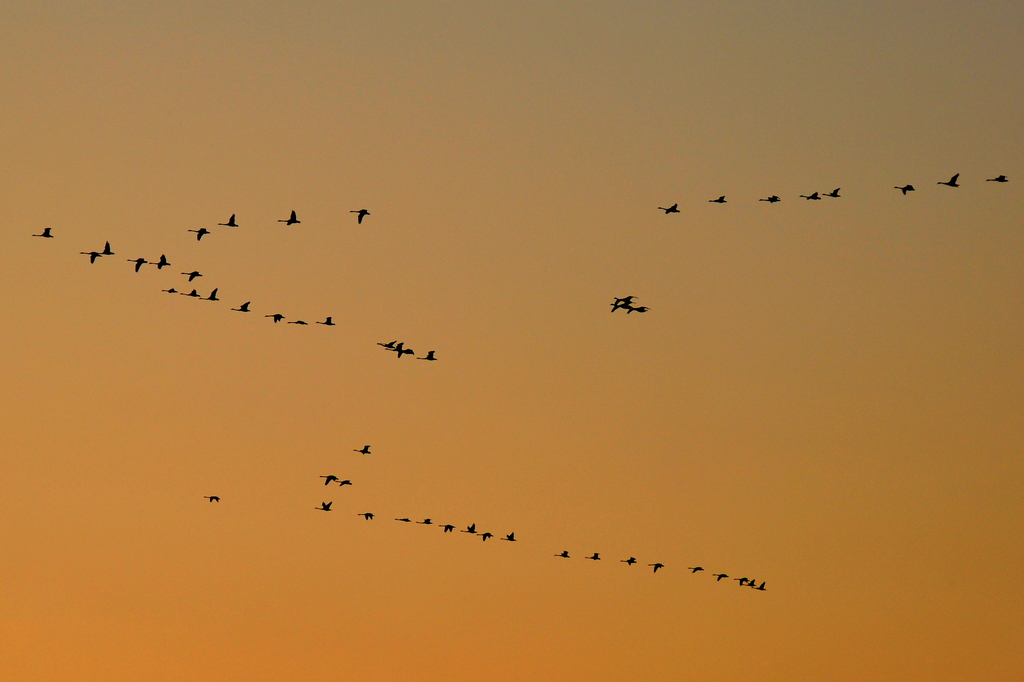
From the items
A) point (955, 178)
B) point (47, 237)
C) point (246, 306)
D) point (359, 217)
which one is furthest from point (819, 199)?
point (47, 237)

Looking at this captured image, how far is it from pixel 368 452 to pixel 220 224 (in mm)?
28278

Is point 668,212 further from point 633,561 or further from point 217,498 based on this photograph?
point 217,498

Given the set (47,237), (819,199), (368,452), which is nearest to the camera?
(47,237)

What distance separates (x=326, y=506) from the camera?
574ft

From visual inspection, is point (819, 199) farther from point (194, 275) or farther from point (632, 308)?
point (194, 275)

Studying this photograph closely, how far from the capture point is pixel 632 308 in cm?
16650

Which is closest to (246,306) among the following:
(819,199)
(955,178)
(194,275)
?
(194,275)

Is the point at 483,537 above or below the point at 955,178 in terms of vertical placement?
below

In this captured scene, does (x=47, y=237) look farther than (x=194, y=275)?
No

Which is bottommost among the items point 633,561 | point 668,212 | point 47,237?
point 633,561

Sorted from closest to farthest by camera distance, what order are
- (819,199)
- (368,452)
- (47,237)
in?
1. (47,237)
2. (819,199)
3. (368,452)

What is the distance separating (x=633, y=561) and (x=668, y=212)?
32.5m

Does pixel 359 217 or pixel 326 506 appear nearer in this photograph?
pixel 359 217

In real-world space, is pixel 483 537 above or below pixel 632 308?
below
